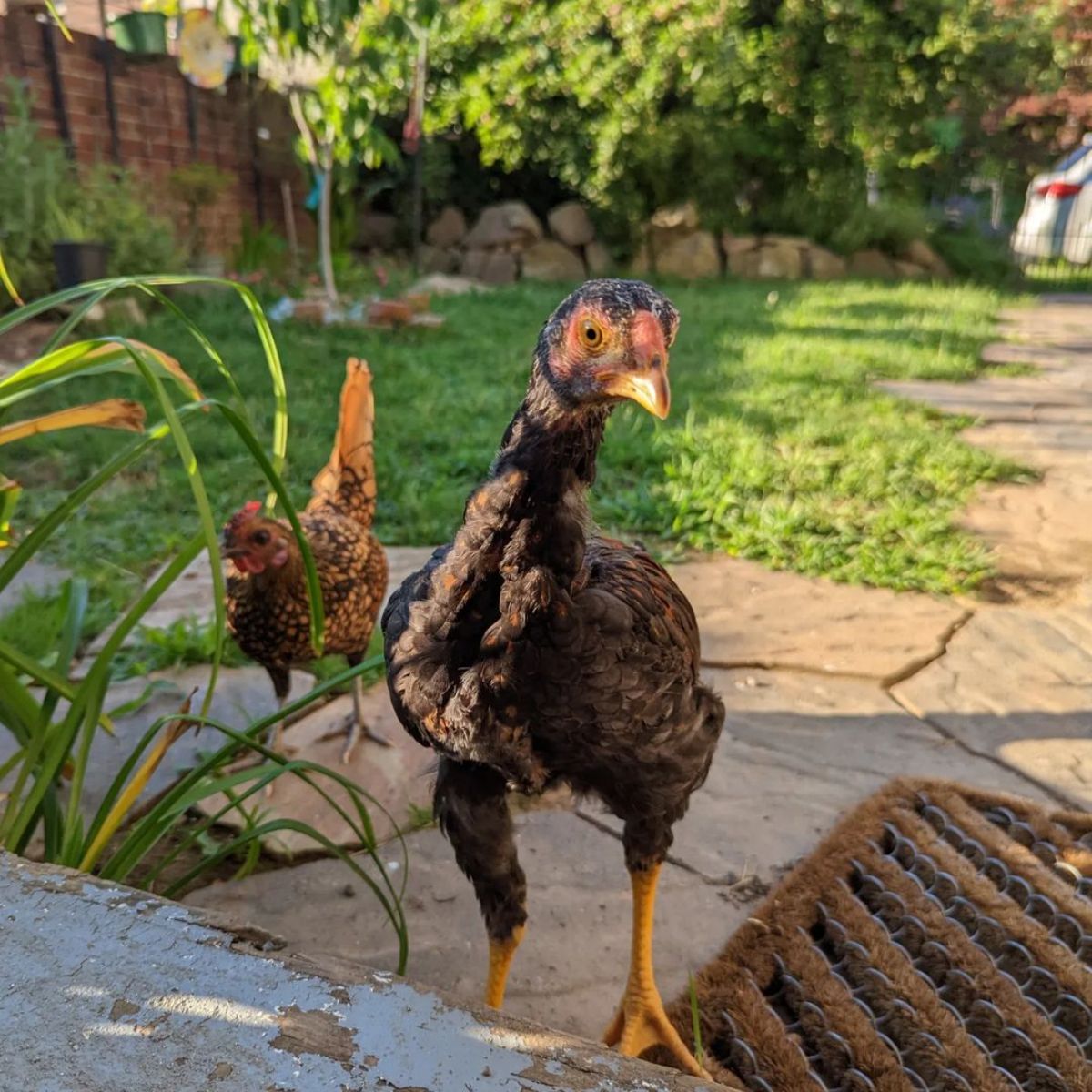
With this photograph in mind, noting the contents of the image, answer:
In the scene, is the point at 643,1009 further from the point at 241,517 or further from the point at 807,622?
the point at 807,622

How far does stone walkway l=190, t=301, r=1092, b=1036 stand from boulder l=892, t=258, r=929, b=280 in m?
8.69

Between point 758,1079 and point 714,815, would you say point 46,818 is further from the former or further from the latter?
point 714,815

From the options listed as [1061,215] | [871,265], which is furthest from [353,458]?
[1061,215]

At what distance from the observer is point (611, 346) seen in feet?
3.94

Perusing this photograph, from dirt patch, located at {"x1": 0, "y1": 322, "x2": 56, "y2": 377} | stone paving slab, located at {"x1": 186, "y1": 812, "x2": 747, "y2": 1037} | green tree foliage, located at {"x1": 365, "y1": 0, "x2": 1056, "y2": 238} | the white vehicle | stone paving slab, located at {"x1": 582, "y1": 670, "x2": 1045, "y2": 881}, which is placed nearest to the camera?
stone paving slab, located at {"x1": 186, "y1": 812, "x2": 747, "y2": 1037}

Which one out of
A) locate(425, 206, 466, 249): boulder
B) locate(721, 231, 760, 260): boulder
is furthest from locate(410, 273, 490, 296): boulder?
locate(721, 231, 760, 260): boulder

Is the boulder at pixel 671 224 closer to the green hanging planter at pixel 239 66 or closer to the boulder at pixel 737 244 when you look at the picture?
the boulder at pixel 737 244

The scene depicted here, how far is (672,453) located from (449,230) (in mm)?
8443

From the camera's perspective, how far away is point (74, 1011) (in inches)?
38.7

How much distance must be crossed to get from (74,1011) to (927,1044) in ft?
4.76

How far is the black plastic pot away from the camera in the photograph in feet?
20.1

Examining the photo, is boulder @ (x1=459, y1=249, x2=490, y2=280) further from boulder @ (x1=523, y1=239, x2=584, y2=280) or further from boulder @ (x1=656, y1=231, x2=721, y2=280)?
boulder @ (x1=656, y1=231, x2=721, y2=280)

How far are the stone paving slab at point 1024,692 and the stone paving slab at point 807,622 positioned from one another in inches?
4.6

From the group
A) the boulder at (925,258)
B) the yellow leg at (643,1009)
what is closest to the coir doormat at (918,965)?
the yellow leg at (643,1009)
